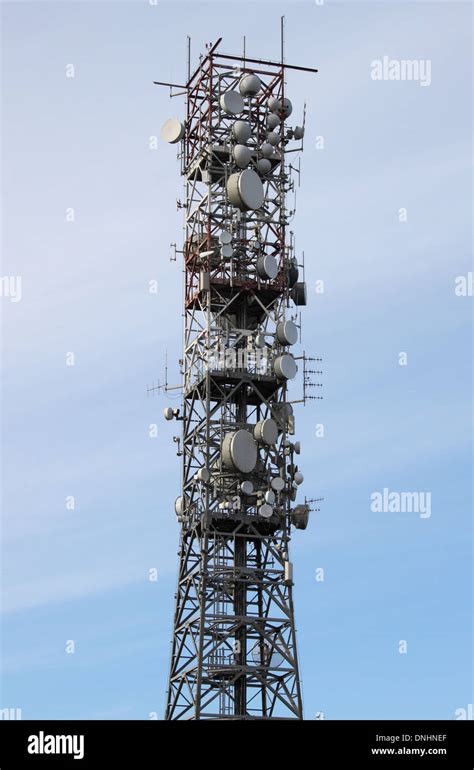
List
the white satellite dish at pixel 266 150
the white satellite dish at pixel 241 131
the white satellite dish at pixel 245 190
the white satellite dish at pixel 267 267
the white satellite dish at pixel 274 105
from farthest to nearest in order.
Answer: the white satellite dish at pixel 274 105
the white satellite dish at pixel 266 150
the white satellite dish at pixel 241 131
the white satellite dish at pixel 267 267
the white satellite dish at pixel 245 190

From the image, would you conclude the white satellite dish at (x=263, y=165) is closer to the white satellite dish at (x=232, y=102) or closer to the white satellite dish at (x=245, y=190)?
the white satellite dish at (x=245, y=190)

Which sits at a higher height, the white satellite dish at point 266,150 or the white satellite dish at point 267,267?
the white satellite dish at point 266,150

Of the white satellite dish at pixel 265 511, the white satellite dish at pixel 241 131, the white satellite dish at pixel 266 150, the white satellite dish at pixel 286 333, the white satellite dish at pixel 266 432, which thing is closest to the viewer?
the white satellite dish at pixel 265 511

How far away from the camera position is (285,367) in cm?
Answer: 10744

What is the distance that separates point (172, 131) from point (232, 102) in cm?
532

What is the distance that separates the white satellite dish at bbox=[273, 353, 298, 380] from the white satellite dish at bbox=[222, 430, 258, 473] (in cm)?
491

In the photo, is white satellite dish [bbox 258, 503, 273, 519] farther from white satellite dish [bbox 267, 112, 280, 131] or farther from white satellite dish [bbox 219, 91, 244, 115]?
white satellite dish [bbox 267, 112, 280, 131]

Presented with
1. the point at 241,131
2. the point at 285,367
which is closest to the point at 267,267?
the point at 285,367

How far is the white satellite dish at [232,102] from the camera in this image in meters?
110

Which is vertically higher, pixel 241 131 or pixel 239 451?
pixel 241 131

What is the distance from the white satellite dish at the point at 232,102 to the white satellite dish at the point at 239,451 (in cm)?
2109

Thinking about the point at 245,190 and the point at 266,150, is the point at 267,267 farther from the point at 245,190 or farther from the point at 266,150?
the point at 266,150

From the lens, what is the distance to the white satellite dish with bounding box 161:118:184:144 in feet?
370
